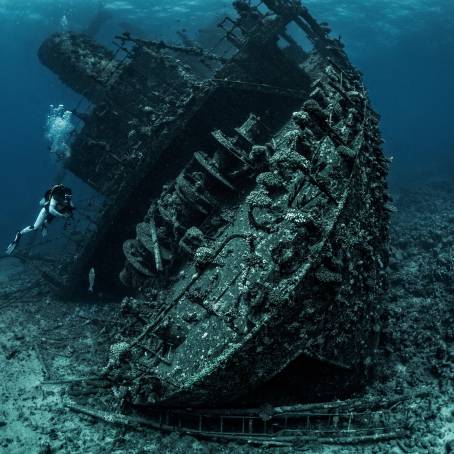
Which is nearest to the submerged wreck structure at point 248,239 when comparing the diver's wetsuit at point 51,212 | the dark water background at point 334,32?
the diver's wetsuit at point 51,212

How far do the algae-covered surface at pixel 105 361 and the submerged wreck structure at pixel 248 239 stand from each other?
735 mm

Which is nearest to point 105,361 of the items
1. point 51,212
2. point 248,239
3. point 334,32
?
point 51,212

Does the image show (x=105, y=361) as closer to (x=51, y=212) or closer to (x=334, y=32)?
(x=51, y=212)

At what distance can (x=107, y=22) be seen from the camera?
1580 inches

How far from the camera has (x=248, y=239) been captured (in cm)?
469

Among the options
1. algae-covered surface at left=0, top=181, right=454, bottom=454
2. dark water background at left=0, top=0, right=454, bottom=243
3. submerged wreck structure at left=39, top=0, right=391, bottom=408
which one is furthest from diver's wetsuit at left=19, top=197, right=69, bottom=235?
dark water background at left=0, top=0, right=454, bottom=243

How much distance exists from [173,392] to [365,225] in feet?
11.2

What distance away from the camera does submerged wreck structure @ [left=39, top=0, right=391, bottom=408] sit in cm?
422

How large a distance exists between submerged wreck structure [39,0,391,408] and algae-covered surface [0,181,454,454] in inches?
29.0

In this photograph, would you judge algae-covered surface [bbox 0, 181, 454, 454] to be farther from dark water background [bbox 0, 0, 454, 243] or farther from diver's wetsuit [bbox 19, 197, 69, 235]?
dark water background [bbox 0, 0, 454, 243]

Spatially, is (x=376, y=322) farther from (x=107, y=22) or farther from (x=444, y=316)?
(x=107, y=22)

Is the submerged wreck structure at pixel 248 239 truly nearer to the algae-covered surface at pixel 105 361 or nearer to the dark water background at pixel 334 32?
the algae-covered surface at pixel 105 361

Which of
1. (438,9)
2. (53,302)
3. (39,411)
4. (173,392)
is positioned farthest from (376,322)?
(438,9)

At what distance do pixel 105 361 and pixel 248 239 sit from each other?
4.86 metres
